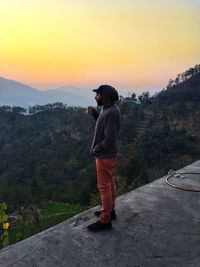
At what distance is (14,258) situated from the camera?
280cm

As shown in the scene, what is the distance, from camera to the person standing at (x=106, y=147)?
3.16m

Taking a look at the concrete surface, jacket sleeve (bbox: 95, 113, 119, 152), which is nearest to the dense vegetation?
the concrete surface

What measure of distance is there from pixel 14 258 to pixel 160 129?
24.4m

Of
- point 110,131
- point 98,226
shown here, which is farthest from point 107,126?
point 98,226

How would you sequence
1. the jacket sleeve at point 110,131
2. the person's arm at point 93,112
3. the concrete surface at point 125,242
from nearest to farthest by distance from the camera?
the concrete surface at point 125,242
the jacket sleeve at point 110,131
the person's arm at point 93,112

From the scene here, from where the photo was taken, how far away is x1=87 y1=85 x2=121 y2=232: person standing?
3.16 m

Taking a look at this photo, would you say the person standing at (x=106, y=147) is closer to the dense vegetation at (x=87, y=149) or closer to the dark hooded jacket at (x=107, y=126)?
the dark hooded jacket at (x=107, y=126)

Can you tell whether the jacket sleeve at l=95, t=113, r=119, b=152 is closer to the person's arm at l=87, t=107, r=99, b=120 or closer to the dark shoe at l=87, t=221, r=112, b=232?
the person's arm at l=87, t=107, r=99, b=120

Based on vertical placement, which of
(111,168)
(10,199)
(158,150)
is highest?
(111,168)

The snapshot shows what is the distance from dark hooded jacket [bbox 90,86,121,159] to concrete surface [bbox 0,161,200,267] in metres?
0.68

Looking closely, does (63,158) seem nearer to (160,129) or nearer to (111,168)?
(160,129)

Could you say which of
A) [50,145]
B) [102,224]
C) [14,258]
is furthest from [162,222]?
[50,145]

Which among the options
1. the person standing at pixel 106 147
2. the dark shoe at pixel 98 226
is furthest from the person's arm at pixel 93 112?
the dark shoe at pixel 98 226

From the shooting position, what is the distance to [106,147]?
3.20m
